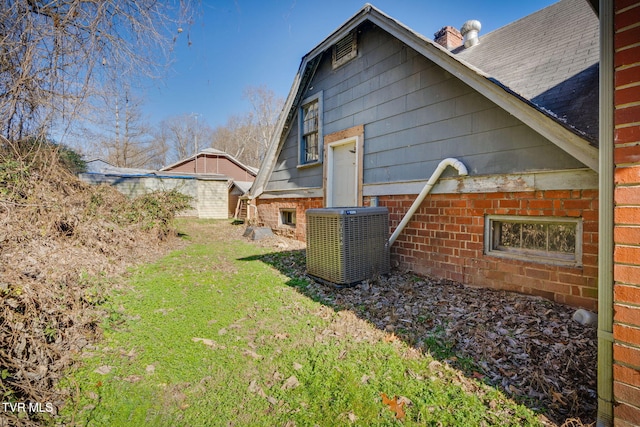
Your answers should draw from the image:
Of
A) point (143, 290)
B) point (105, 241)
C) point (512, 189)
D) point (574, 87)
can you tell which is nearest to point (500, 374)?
point (512, 189)

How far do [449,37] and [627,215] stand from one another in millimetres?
7772

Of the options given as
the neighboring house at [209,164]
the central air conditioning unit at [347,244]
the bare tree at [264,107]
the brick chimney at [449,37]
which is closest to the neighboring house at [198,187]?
the neighboring house at [209,164]

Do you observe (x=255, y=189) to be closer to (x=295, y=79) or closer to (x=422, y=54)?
(x=295, y=79)

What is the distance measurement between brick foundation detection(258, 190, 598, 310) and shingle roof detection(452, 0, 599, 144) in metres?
0.86

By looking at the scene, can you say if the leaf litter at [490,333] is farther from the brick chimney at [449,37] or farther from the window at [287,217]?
the brick chimney at [449,37]

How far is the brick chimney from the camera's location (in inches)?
293

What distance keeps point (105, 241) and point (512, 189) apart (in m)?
7.17

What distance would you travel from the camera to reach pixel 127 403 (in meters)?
1.98

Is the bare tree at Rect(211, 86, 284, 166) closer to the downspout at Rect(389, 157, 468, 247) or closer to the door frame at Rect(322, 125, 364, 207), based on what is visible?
the door frame at Rect(322, 125, 364, 207)

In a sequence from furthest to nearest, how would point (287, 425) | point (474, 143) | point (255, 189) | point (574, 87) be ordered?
point (255, 189), point (474, 143), point (574, 87), point (287, 425)

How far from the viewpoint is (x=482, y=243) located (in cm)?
400

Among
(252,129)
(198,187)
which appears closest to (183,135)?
(252,129)

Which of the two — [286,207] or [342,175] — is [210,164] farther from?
[342,175]

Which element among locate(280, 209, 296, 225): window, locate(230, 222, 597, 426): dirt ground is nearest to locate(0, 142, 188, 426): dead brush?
locate(230, 222, 597, 426): dirt ground
